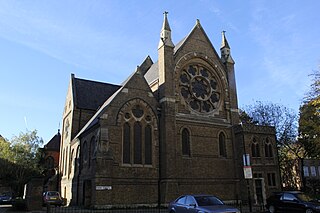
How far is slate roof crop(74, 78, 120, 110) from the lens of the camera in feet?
115

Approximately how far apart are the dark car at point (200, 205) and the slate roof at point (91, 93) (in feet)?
74.6

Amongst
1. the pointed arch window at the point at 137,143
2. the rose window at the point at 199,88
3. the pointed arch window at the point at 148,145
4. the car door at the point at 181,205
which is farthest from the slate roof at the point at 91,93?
the car door at the point at 181,205

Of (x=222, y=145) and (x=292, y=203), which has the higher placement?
(x=222, y=145)

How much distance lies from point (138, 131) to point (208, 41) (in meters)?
14.7

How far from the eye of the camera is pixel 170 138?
26.4 m

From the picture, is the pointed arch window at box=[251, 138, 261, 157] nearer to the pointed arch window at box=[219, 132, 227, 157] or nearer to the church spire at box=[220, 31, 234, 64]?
the pointed arch window at box=[219, 132, 227, 157]

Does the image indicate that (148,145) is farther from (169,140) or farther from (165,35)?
(165,35)

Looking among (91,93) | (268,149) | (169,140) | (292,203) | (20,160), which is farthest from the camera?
(20,160)

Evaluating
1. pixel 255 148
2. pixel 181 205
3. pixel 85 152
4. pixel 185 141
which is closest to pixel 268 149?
pixel 255 148

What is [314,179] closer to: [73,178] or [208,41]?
[208,41]

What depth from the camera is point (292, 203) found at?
64.5ft

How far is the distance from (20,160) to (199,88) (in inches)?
1257

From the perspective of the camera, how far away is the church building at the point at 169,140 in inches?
953

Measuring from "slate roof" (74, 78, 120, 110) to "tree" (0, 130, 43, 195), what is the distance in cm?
1811
